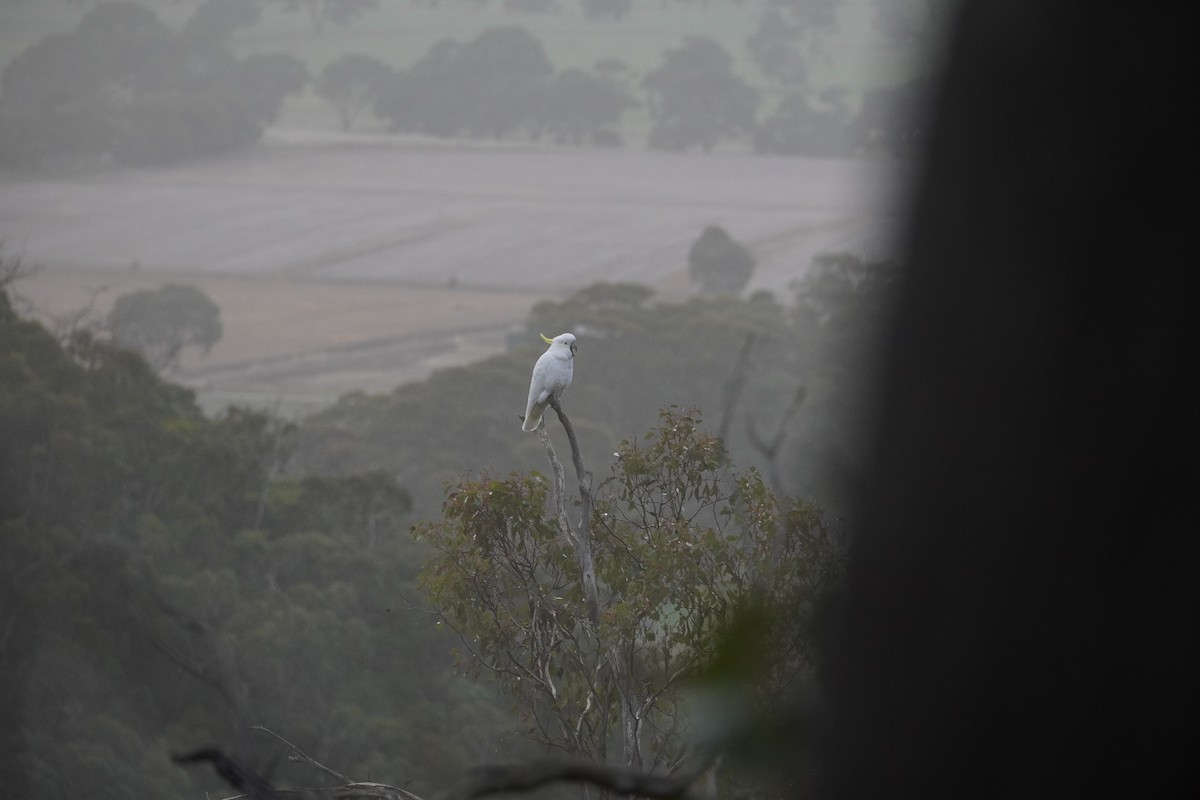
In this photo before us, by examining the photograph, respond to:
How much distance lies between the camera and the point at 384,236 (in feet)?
140

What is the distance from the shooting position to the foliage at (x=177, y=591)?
442 inches

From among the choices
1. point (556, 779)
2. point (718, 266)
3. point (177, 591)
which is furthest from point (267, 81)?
point (556, 779)

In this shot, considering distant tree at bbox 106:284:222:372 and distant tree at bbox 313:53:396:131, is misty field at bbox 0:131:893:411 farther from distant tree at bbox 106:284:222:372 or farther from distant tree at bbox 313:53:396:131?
distant tree at bbox 313:53:396:131

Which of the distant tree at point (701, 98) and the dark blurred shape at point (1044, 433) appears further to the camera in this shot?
the distant tree at point (701, 98)

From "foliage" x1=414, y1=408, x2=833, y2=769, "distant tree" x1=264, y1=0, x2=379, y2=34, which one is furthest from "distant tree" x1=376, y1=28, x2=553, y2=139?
"foliage" x1=414, y1=408, x2=833, y2=769

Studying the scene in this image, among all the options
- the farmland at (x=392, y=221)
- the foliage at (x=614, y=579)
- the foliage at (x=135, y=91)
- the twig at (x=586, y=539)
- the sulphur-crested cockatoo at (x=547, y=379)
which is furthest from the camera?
the foliage at (x=135, y=91)

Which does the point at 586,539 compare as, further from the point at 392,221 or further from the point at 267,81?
the point at 267,81

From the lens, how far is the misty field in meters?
32.8

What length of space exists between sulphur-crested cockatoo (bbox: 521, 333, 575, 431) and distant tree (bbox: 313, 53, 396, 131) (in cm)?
4694

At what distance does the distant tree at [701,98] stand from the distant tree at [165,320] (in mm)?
23672

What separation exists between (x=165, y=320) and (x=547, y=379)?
77.2 feet

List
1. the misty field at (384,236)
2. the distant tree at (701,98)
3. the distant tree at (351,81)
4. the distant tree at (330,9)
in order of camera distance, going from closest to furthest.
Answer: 1. the misty field at (384,236)
2. the distant tree at (701,98)
3. the distant tree at (351,81)
4. the distant tree at (330,9)

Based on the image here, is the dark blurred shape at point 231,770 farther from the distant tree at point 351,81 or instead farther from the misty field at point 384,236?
the distant tree at point 351,81

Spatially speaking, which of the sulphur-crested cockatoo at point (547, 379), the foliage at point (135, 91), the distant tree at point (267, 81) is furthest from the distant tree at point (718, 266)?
the sulphur-crested cockatoo at point (547, 379)
